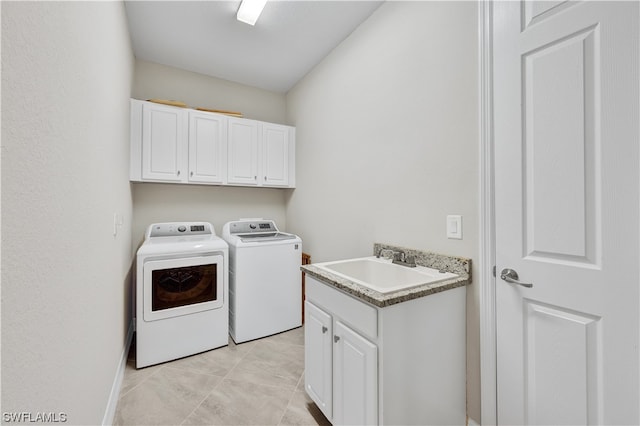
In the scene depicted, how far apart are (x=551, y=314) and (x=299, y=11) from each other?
251 cm

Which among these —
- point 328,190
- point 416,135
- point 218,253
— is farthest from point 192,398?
point 416,135

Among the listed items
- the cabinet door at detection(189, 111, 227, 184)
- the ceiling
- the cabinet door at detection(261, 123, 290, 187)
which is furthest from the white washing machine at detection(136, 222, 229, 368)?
the ceiling

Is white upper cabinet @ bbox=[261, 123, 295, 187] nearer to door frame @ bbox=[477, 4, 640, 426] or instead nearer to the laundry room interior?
the laundry room interior

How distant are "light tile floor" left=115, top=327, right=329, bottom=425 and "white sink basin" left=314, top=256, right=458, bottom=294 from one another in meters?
0.89

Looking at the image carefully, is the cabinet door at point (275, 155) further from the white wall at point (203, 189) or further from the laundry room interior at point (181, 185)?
the white wall at point (203, 189)

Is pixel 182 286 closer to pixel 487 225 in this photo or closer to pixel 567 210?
pixel 487 225

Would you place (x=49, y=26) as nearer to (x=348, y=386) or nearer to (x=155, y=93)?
(x=348, y=386)

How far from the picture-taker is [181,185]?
3014mm

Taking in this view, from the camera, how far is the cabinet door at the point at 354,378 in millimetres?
1184

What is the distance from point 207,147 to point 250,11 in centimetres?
134

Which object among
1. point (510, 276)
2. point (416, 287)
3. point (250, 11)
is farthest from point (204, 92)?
point (510, 276)

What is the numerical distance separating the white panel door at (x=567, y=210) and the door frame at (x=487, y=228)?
0.03 m

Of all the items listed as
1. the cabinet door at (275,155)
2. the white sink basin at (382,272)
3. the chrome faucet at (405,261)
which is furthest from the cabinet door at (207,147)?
the chrome faucet at (405,261)

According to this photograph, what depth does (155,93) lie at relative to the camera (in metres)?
2.88
